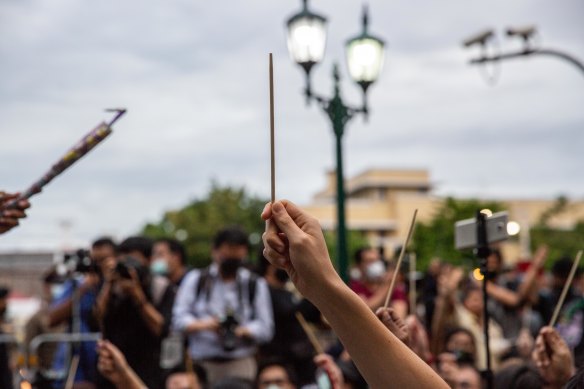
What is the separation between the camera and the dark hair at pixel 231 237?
22.6 ft

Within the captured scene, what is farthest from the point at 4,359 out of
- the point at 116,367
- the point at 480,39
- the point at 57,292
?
the point at 480,39

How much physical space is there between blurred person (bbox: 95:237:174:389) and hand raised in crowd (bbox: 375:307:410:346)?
13.0 ft

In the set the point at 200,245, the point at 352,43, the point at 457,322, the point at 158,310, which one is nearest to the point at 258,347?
the point at 158,310

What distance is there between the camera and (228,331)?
6.68 metres

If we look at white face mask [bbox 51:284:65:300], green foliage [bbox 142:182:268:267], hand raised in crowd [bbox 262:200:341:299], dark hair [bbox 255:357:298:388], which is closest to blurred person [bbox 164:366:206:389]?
dark hair [bbox 255:357:298:388]

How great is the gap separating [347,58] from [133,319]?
3.59 meters

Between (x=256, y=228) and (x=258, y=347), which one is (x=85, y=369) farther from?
(x=256, y=228)

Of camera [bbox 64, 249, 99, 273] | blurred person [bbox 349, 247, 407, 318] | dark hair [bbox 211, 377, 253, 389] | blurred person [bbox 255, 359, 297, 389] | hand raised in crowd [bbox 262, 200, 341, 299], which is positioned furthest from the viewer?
blurred person [bbox 349, 247, 407, 318]

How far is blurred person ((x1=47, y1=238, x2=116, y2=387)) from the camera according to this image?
6.76 m

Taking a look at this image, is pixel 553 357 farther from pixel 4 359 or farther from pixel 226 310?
pixel 4 359

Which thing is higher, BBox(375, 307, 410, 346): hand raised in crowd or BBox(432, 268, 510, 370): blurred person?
BBox(375, 307, 410, 346): hand raised in crowd

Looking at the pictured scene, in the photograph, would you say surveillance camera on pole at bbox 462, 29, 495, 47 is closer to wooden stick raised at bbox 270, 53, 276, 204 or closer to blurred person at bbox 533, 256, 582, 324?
blurred person at bbox 533, 256, 582, 324

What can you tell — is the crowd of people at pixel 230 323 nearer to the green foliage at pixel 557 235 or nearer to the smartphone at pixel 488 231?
the smartphone at pixel 488 231

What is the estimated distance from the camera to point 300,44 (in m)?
8.35
